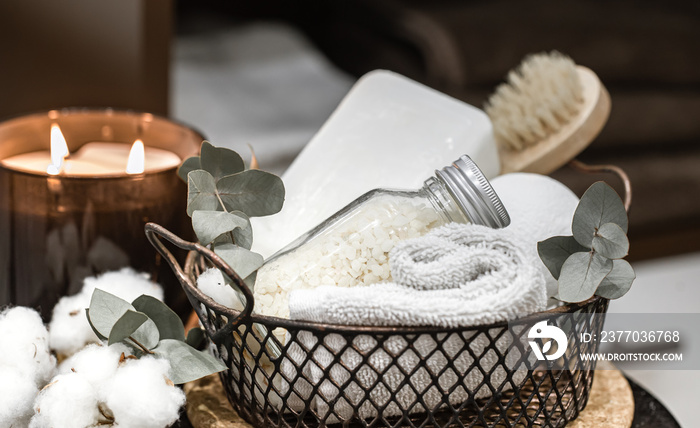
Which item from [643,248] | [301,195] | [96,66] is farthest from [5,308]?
[643,248]

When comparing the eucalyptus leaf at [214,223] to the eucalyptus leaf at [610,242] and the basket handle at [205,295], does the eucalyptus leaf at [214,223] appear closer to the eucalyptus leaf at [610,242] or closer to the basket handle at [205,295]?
the basket handle at [205,295]

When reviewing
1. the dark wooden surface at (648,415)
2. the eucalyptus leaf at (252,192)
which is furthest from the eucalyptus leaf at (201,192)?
the dark wooden surface at (648,415)

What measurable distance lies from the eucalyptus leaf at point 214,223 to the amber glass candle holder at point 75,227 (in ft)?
0.23

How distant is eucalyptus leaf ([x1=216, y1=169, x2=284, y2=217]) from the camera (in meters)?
0.29

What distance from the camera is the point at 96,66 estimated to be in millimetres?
508

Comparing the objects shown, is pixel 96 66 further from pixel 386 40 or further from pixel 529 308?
pixel 386 40

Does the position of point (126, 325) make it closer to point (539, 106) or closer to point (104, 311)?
point (104, 311)

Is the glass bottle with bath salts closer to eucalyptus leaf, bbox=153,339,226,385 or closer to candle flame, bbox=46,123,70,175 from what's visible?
eucalyptus leaf, bbox=153,339,226,385

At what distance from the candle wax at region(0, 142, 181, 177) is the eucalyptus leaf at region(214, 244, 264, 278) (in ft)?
0.37

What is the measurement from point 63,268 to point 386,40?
2.52 ft

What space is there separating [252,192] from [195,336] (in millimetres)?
79

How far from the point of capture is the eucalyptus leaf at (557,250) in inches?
11.1

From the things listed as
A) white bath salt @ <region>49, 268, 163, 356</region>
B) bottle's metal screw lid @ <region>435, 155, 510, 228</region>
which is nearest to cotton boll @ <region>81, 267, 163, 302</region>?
white bath salt @ <region>49, 268, 163, 356</region>

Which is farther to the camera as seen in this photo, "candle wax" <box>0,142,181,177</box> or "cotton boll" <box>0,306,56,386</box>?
"candle wax" <box>0,142,181,177</box>
